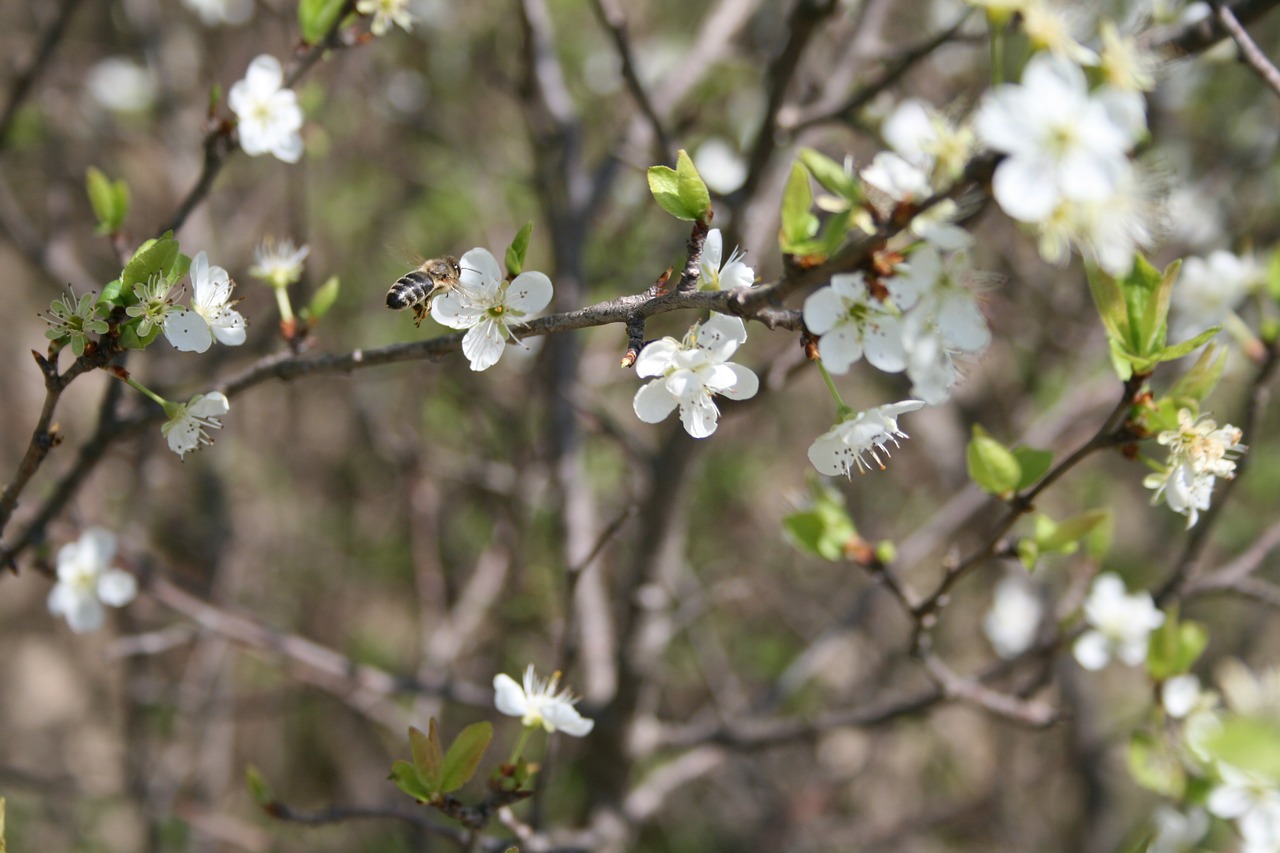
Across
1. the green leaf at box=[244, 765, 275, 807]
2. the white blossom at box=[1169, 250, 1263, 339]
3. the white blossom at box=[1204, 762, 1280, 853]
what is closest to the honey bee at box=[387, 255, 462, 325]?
the green leaf at box=[244, 765, 275, 807]

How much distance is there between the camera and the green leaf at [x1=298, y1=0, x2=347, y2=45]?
144cm

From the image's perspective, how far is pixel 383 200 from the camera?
404 centimetres

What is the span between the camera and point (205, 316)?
127cm

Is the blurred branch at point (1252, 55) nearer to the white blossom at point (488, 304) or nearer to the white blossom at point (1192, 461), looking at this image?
the white blossom at point (1192, 461)

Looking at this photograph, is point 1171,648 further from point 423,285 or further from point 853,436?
point 423,285

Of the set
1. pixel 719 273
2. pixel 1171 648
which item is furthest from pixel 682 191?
Result: pixel 1171 648

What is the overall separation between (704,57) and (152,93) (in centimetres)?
221

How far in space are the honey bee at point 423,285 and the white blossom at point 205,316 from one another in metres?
0.22

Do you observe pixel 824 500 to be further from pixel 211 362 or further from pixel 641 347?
pixel 211 362

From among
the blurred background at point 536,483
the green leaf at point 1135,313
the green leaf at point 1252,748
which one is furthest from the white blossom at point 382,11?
the green leaf at point 1252,748

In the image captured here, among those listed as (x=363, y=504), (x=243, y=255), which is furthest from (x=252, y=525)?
(x=243, y=255)

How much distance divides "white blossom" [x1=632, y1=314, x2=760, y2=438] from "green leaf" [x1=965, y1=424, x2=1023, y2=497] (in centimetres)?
31

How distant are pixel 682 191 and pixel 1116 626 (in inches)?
54.0

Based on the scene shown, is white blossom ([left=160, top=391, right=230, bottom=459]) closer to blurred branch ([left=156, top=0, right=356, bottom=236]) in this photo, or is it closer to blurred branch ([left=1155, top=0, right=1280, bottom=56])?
blurred branch ([left=156, top=0, right=356, bottom=236])
